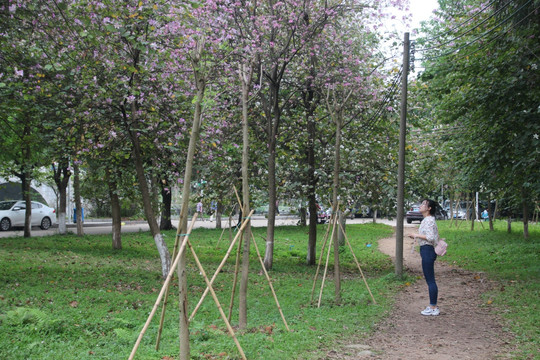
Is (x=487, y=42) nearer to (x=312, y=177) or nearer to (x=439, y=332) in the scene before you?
(x=312, y=177)

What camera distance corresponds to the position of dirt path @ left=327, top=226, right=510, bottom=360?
587cm

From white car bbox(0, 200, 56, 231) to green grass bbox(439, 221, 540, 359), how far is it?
18993 millimetres

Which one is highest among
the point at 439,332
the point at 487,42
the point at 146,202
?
the point at 487,42

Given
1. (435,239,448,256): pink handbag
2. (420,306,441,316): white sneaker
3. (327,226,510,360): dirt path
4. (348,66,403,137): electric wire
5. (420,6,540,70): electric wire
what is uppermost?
(420,6,540,70): electric wire

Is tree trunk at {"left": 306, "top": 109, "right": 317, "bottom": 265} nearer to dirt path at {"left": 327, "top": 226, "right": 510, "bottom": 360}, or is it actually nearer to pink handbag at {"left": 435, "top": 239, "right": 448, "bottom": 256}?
dirt path at {"left": 327, "top": 226, "right": 510, "bottom": 360}

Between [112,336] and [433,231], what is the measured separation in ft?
16.7

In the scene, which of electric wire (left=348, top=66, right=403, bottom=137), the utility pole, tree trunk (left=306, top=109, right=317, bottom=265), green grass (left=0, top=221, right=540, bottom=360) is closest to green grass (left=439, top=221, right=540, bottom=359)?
green grass (left=0, top=221, right=540, bottom=360)

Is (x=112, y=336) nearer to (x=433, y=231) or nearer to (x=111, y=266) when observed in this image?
(x=433, y=231)

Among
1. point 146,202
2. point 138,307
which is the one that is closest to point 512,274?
point 146,202

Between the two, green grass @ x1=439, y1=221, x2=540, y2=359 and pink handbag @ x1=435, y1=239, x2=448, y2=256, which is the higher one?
pink handbag @ x1=435, y1=239, x2=448, y2=256

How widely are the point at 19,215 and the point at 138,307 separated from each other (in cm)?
1790

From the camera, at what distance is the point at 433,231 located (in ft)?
25.9

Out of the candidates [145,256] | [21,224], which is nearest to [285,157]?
[145,256]

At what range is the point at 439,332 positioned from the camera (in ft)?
22.9
